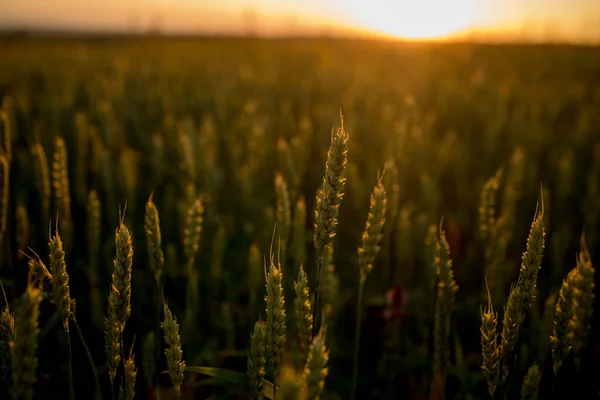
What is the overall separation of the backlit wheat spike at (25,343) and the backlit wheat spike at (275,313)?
356mm

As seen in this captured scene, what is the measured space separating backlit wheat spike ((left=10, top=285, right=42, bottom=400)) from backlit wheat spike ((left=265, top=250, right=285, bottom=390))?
0.36 m

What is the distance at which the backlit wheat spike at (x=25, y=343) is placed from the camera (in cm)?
72

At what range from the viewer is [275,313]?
0.87 meters

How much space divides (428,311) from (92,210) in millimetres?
1225

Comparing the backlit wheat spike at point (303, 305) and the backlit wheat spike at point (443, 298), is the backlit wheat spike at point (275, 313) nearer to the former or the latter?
the backlit wheat spike at point (303, 305)

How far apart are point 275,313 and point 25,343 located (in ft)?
1.27

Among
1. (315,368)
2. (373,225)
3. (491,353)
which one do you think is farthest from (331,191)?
(491,353)

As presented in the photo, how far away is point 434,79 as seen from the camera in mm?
5875

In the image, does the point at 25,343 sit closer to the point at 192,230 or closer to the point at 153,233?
the point at 153,233

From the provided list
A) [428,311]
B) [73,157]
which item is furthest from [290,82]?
[428,311]

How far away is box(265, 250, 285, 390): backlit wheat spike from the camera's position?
85 cm

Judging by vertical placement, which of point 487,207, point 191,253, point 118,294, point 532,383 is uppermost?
point 487,207

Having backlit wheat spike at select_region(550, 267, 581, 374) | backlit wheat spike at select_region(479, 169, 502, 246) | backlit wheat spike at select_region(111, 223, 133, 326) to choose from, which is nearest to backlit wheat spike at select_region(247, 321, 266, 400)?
backlit wheat spike at select_region(111, 223, 133, 326)

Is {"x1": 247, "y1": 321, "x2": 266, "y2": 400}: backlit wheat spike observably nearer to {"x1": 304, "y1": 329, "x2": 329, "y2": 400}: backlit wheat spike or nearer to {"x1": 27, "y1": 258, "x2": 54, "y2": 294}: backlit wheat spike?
{"x1": 304, "y1": 329, "x2": 329, "y2": 400}: backlit wheat spike
